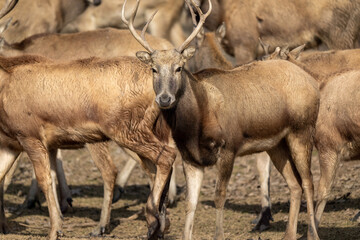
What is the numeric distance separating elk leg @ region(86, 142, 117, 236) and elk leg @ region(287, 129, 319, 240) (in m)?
2.38

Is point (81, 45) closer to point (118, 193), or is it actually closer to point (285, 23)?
point (118, 193)

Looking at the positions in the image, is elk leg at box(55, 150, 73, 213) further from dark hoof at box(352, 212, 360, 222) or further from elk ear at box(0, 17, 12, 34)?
dark hoof at box(352, 212, 360, 222)

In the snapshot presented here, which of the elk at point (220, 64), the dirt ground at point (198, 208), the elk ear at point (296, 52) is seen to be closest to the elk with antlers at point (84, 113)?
the dirt ground at point (198, 208)

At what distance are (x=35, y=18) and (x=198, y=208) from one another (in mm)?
4796

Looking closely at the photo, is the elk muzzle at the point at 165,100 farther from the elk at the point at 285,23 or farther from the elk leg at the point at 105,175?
the elk at the point at 285,23

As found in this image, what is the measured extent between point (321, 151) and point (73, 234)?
121 inches

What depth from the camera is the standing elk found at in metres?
12.3

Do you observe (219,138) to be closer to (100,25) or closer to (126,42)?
(126,42)

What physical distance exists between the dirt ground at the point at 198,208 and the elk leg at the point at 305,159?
541mm

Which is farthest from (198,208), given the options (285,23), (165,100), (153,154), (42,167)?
(165,100)

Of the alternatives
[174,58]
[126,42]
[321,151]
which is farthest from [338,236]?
[126,42]

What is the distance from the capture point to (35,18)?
595 inches

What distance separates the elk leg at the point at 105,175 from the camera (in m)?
10.8

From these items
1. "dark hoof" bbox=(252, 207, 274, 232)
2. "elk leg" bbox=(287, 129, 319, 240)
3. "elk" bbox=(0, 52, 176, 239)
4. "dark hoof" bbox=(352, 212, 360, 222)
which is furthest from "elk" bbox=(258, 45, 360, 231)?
"elk" bbox=(0, 52, 176, 239)
